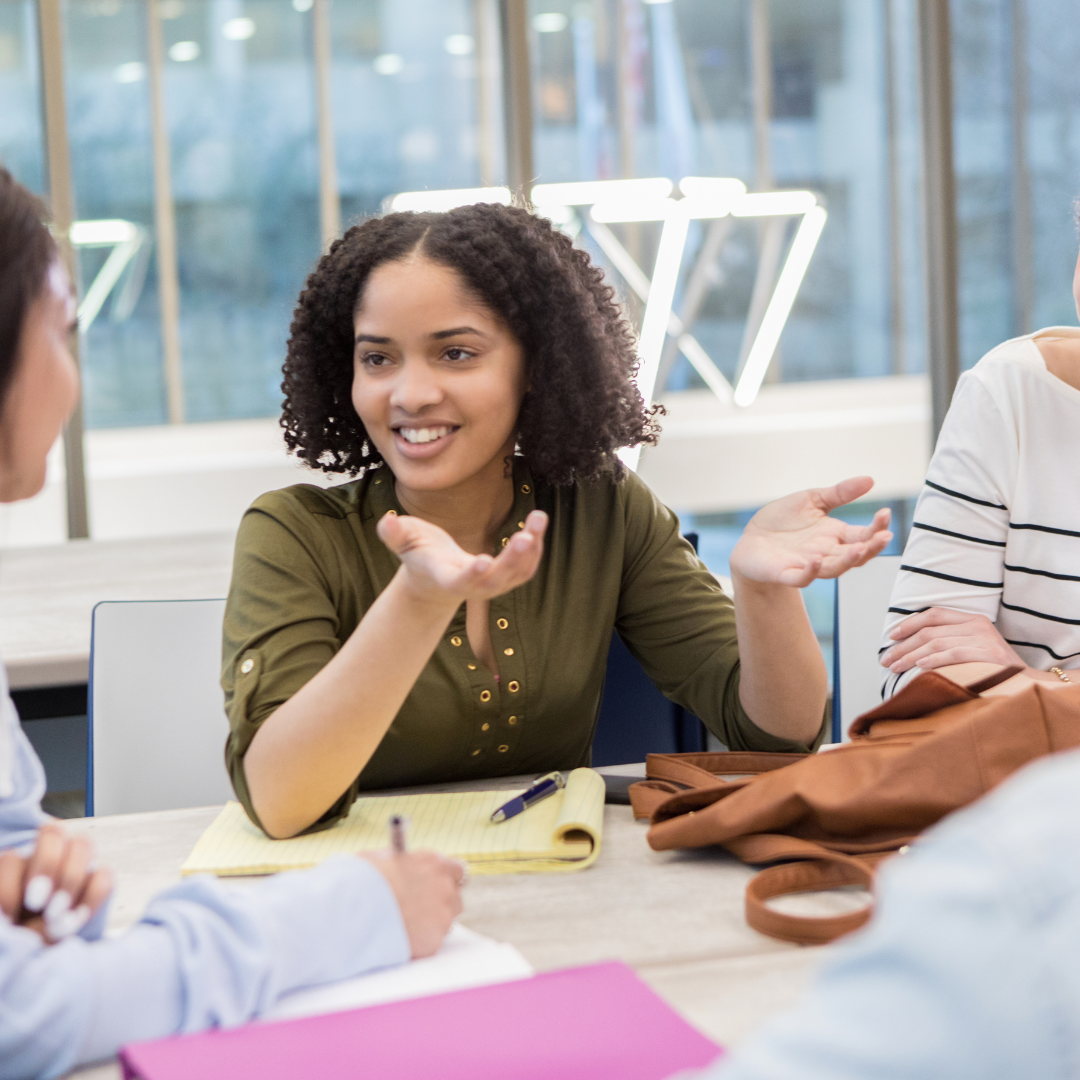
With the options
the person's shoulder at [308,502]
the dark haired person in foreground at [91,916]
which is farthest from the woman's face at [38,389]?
the person's shoulder at [308,502]

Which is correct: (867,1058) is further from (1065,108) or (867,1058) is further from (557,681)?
(1065,108)

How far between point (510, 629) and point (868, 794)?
560 mm

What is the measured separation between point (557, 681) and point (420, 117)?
4.60 meters

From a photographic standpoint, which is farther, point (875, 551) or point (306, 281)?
point (306, 281)

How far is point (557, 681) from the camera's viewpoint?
150cm

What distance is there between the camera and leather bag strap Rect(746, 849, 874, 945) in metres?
0.92

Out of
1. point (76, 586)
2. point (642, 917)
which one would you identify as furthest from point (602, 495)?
point (76, 586)

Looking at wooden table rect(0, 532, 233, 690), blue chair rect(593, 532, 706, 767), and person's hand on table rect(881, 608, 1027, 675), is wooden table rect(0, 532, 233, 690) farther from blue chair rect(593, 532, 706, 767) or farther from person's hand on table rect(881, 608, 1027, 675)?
person's hand on table rect(881, 608, 1027, 675)

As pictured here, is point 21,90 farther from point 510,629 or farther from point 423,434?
point 510,629

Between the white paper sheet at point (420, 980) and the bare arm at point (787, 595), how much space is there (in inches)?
21.1

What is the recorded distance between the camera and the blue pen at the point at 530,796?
1204 millimetres

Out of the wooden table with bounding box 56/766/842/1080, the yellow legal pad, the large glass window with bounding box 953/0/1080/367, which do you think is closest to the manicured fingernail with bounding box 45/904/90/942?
the wooden table with bounding box 56/766/842/1080

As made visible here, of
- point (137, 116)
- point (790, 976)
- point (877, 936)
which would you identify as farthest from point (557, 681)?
point (137, 116)

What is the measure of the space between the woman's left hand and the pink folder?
55cm
